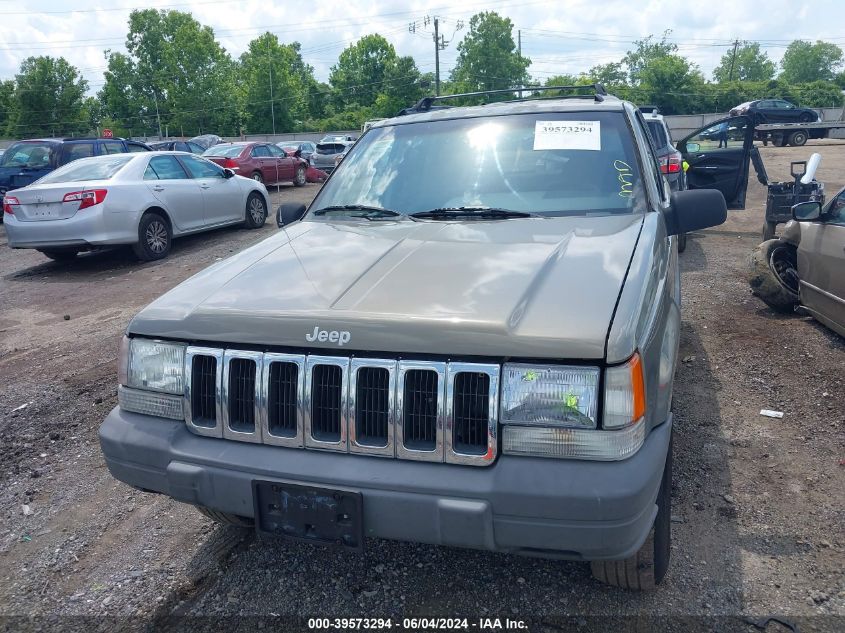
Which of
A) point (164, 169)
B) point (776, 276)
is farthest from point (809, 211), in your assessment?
point (164, 169)

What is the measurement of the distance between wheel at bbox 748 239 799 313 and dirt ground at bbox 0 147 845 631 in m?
0.97

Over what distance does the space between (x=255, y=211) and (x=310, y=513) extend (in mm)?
10855

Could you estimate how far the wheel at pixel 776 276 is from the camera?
6312 millimetres

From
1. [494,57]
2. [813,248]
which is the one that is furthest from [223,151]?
[494,57]

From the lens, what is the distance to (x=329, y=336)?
2.29 meters

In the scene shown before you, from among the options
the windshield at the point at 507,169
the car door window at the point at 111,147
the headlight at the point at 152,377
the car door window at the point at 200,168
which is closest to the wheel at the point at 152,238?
the car door window at the point at 200,168

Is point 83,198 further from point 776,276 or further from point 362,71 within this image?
point 362,71

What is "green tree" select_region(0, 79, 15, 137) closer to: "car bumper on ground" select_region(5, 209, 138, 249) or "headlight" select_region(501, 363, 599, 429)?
"car bumper on ground" select_region(5, 209, 138, 249)

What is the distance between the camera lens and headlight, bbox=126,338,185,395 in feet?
8.34

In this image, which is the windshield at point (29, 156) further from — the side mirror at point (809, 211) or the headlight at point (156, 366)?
the side mirror at point (809, 211)

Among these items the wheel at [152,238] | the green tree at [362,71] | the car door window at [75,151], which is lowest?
the wheel at [152,238]

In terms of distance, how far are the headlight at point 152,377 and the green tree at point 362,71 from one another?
86.4 meters

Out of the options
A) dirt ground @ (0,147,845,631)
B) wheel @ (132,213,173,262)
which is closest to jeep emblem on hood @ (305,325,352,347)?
dirt ground @ (0,147,845,631)

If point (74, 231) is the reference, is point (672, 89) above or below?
above
